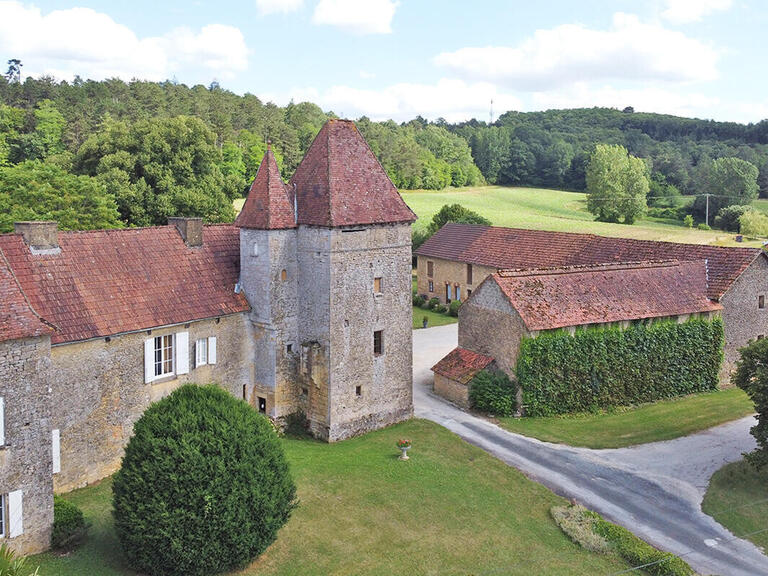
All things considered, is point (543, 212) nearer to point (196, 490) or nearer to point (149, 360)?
point (149, 360)

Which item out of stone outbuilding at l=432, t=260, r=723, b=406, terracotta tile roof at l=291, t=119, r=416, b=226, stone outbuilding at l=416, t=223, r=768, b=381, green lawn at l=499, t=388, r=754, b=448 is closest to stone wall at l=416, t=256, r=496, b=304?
stone outbuilding at l=416, t=223, r=768, b=381

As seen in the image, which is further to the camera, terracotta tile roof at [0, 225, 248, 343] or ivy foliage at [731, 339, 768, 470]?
ivy foliage at [731, 339, 768, 470]

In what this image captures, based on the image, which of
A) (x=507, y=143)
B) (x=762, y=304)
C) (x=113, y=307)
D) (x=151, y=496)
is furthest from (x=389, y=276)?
(x=507, y=143)

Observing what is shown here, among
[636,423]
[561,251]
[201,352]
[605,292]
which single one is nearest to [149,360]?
[201,352]

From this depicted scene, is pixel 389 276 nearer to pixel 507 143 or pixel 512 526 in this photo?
pixel 512 526

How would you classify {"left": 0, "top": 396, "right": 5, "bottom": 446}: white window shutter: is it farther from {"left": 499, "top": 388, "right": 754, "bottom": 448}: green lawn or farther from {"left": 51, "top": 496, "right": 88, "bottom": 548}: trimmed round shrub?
{"left": 499, "top": 388, "right": 754, "bottom": 448}: green lawn

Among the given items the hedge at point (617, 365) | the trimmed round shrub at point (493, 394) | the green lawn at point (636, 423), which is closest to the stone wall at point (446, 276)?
the hedge at point (617, 365)

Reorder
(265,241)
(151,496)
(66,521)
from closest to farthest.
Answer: (151,496) → (66,521) → (265,241)
